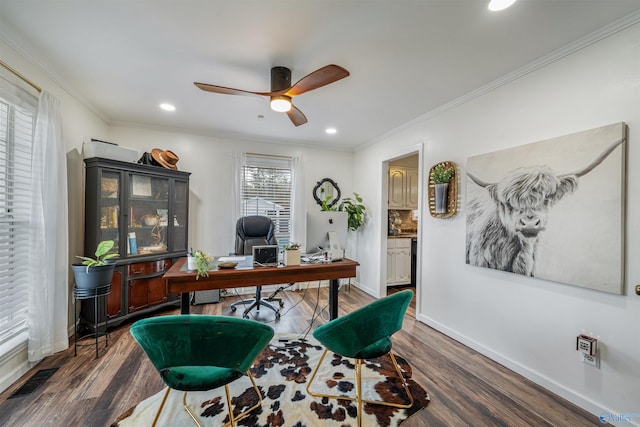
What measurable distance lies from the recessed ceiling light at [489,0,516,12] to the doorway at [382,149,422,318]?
2.60 metres

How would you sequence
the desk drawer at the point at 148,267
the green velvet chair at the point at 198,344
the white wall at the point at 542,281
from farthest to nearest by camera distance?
1. the desk drawer at the point at 148,267
2. the white wall at the point at 542,281
3. the green velvet chair at the point at 198,344

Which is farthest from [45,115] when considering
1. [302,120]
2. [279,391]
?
[279,391]

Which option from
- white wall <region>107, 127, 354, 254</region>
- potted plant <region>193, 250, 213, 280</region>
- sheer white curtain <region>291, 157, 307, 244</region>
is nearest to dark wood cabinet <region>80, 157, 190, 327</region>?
white wall <region>107, 127, 354, 254</region>

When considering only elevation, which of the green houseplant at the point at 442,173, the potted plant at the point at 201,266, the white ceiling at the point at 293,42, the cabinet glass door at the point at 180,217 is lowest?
the potted plant at the point at 201,266

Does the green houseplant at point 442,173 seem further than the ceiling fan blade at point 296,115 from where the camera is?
Yes

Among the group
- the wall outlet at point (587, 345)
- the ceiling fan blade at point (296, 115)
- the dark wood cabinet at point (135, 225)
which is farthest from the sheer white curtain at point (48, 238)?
the wall outlet at point (587, 345)

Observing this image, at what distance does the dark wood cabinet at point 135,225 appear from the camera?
106 inches

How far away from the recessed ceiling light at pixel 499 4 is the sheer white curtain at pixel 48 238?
3382 millimetres

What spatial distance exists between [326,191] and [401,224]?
67.2 inches

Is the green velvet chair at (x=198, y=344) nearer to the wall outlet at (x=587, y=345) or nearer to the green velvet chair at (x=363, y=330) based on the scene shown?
the green velvet chair at (x=363, y=330)

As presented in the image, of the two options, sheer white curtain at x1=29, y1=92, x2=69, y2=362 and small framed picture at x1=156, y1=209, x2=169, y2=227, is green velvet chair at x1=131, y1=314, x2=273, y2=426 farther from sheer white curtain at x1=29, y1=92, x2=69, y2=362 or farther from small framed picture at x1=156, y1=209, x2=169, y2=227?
small framed picture at x1=156, y1=209, x2=169, y2=227

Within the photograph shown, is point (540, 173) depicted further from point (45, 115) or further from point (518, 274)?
point (45, 115)

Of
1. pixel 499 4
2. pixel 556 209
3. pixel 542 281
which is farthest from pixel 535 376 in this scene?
pixel 499 4

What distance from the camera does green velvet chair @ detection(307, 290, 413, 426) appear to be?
1.49 metres
